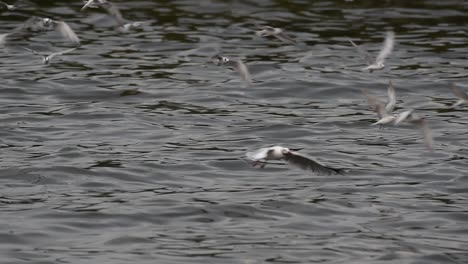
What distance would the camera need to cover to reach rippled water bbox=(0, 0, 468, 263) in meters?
12.6

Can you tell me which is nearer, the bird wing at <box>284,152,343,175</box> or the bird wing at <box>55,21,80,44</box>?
the bird wing at <box>284,152,343,175</box>

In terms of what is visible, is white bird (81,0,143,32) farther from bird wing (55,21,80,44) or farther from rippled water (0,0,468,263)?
rippled water (0,0,468,263)

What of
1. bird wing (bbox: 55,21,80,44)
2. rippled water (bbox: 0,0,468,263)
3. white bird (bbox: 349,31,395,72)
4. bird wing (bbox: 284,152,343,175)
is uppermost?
bird wing (bbox: 55,21,80,44)

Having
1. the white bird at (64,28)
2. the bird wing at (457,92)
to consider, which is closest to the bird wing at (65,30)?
the white bird at (64,28)

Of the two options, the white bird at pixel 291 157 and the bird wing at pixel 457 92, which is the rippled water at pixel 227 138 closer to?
the white bird at pixel 291 157

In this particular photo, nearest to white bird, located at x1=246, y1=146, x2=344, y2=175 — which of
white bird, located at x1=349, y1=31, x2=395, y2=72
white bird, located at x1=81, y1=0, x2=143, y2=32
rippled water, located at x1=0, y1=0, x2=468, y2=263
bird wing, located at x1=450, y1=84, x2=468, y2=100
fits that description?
rippled water, located at x1=0, y1=0, x2=468, y2=263

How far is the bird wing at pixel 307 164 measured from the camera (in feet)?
41.8

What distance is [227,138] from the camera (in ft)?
56.7

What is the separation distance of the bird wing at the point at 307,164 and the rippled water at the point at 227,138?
632mm

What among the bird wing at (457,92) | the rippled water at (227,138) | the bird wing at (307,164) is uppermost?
the bird wing at (457,92)

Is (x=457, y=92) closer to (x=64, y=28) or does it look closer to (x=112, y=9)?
(x=64, y=28)

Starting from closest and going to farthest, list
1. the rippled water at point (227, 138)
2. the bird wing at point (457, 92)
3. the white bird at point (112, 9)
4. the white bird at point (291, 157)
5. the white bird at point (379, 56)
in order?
the rippled water at point (227, 138), the white bird at point (291, 157), the bird wing at point (457, 92), the white bird at point (379, 56), the white bird at point (112, 9)

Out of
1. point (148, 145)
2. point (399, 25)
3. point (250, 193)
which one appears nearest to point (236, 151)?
point (148, 145)

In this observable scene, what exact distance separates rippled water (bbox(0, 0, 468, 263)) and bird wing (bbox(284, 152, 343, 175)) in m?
0.63
